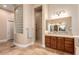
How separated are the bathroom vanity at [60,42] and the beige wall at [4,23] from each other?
43.3 inches

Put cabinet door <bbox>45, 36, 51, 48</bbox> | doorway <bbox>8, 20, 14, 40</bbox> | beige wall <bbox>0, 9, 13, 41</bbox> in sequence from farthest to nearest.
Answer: cabinet door <bbox>45, 36, 51, 48</bbox>
doorway <bbox>8, 20, 14, 40</bbox>
beige wall <bbox>0, 9, 13, 41</bbox>

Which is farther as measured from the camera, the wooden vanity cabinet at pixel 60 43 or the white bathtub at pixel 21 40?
the wooden vanity cabinet at pixel 60 43

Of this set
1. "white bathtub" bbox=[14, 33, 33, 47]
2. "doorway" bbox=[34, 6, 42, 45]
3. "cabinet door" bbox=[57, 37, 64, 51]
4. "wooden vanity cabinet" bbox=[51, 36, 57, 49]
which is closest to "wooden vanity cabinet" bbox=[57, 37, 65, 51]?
"cabinet door" bbox=[57, 37, 64, 51]

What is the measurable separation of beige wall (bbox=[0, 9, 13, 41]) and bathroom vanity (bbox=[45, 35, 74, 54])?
1099mm

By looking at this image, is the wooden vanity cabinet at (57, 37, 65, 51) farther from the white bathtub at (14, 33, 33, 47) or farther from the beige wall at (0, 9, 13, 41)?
the beige wall at (0, 9, 13, 41)

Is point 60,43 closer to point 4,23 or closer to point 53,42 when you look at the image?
point 53,42

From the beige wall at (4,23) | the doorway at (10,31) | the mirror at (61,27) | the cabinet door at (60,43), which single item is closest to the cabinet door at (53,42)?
the cabinet door at (60,43)

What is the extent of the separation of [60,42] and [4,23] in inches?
59.7

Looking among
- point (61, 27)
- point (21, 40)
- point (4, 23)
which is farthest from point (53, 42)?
point (4, 23)

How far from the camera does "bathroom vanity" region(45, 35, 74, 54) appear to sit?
7.08 feet

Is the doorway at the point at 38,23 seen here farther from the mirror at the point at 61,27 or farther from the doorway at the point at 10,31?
the doorway at the point at 10,31

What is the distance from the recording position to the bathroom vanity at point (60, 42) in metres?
2.16

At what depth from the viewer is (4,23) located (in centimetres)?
192
